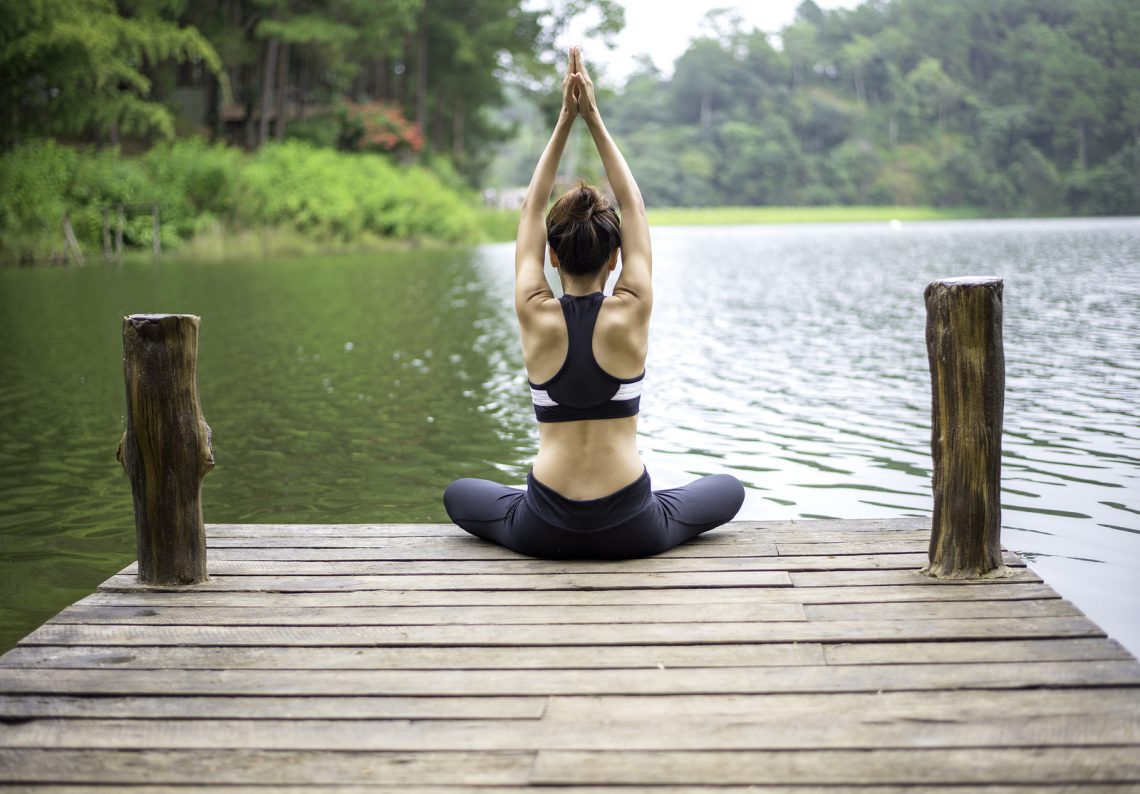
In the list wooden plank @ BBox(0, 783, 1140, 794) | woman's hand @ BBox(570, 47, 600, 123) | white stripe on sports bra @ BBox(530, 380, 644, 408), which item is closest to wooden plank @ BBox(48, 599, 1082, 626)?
white stripe on sports bra @ BBox(530, 380, 644, 408)

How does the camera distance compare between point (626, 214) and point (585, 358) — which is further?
point (626, 214)

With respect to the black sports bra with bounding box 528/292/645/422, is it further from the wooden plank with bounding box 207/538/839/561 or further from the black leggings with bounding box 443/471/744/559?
the wooden plank with bounding box 207/538/839/561

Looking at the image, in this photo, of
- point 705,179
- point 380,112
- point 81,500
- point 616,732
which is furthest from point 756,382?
point 705,179

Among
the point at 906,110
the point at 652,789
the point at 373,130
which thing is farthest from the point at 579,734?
the point at 906,110

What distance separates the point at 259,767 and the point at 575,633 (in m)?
1.00

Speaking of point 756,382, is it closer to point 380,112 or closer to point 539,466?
point 539,466

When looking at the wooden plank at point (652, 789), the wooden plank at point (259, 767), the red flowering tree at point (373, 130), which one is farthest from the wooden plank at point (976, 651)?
the red flowering tree at point (373, 130)

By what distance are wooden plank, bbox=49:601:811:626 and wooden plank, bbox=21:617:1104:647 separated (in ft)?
0.13

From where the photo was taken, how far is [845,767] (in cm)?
234

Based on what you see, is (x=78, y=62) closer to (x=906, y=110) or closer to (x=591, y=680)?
(x=591, y=680)

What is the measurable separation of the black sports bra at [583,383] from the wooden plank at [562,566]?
1.75ft

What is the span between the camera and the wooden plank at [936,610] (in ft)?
10.6

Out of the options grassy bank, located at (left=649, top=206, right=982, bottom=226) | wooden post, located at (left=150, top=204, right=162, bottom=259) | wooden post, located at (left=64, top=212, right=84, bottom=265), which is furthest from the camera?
grassy bank, located at (left=649, top=206, right=982, bottom=226)

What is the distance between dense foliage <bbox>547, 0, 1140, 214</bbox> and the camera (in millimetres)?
69000
